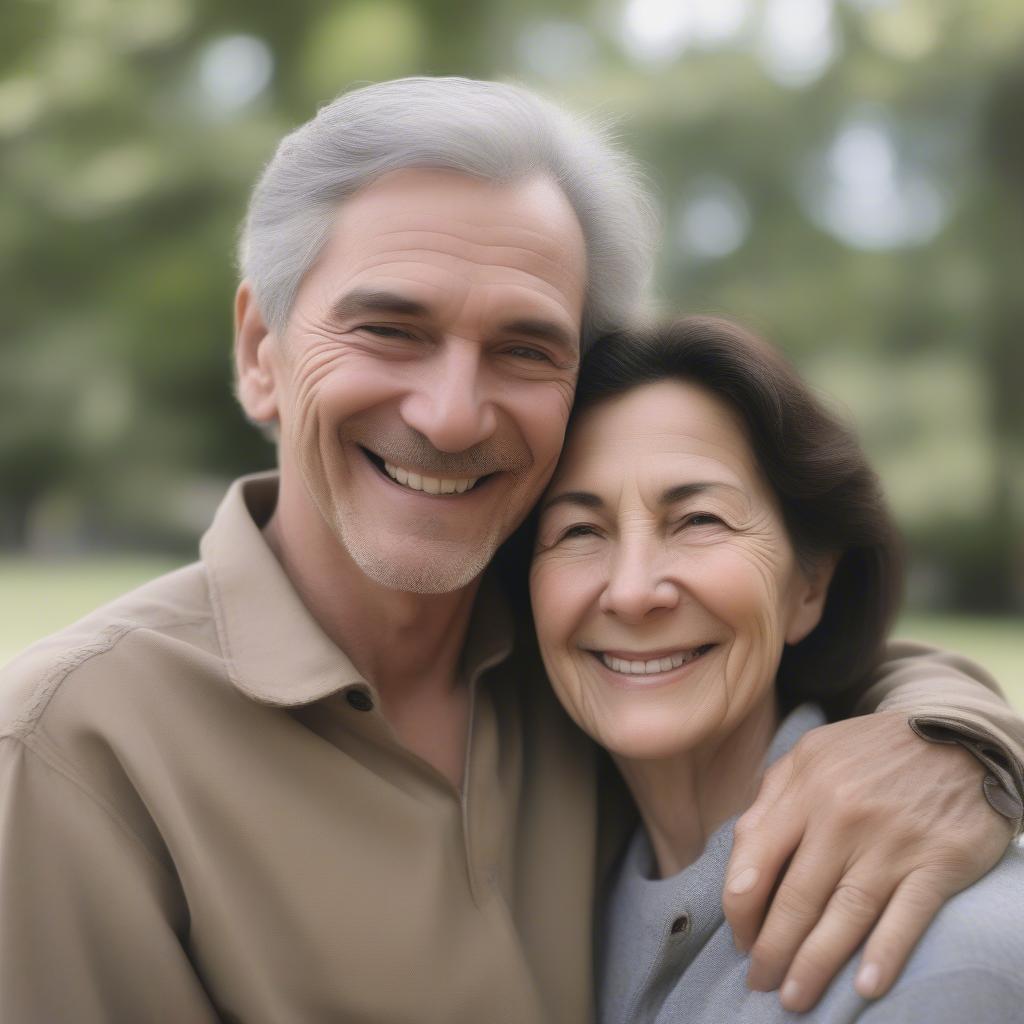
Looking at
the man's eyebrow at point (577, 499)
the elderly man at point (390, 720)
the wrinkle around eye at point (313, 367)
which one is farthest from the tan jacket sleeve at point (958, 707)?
the wrinkle around eye at point (313, 367)

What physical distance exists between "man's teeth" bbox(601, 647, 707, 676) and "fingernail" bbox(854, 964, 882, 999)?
55 cm

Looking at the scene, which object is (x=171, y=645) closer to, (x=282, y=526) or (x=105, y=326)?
(x=282, y=526)

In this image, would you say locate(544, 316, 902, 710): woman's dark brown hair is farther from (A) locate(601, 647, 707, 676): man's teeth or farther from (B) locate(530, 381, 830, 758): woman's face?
(A) locate(601, 647, 707, 676): man's teeth

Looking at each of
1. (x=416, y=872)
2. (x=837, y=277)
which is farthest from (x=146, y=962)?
(x=837, y=277)

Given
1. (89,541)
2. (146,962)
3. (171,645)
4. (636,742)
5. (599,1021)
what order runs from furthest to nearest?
(89,541)
(599,1021)
(636,742)
(171,645)
(146,962)

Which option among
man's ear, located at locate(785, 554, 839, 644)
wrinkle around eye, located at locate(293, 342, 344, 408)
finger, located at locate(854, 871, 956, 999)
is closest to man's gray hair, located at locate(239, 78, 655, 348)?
wrinkle around eye, located at locate(293, 342, 344, 408)

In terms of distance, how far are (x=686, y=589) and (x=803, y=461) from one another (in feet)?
1.01

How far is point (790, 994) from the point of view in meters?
1.59

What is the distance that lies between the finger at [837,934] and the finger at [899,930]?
18 mm

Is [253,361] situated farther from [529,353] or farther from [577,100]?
[577,100]

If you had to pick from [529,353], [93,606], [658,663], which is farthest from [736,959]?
[93,606]

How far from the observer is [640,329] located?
→ 2072 mm

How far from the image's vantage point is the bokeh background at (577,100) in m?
9.90

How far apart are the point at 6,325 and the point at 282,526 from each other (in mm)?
9590
